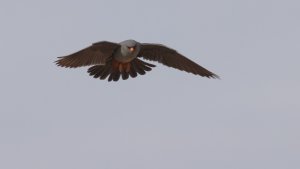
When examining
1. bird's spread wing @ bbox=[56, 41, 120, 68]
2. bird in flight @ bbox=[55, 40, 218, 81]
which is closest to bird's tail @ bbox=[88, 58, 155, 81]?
bird in flight @ bbox=[55, 40, 218, 81]

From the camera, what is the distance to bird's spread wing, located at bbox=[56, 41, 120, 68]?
19156mm

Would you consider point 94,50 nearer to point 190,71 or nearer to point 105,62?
point 105,62

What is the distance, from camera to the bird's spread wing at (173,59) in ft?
65.2

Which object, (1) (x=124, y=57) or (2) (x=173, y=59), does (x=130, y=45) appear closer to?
(1) (x=124, y=57)

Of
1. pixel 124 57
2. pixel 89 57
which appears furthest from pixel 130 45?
pixel 89 57

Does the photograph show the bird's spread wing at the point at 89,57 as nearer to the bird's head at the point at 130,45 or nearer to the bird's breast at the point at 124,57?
the bird's breast at the point at 124,57

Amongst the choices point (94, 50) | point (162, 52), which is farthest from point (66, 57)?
point (162, 52)

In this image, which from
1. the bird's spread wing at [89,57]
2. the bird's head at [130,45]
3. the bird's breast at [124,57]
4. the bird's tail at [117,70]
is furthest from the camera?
the bird's tail at [117,70]

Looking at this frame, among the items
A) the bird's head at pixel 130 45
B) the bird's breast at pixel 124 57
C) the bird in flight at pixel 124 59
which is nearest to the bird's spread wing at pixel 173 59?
the bird in flight at pixel 124 59

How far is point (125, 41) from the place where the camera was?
1894 centimetres

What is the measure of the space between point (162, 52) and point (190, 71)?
30.6 inches

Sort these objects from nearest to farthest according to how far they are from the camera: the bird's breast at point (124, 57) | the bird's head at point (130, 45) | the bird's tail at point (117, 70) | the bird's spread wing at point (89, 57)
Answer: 1. the bird's head at point (130, 45)
2. the bird's breast at point (124, 57)
3. the bird's spread wing at point (89, 57)
4. the bird's tail at point (117, 70)

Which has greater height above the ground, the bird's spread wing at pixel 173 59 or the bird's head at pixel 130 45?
the bird's spread wing at pixel 173 59

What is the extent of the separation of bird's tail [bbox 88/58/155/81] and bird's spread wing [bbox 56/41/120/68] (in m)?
0.43
